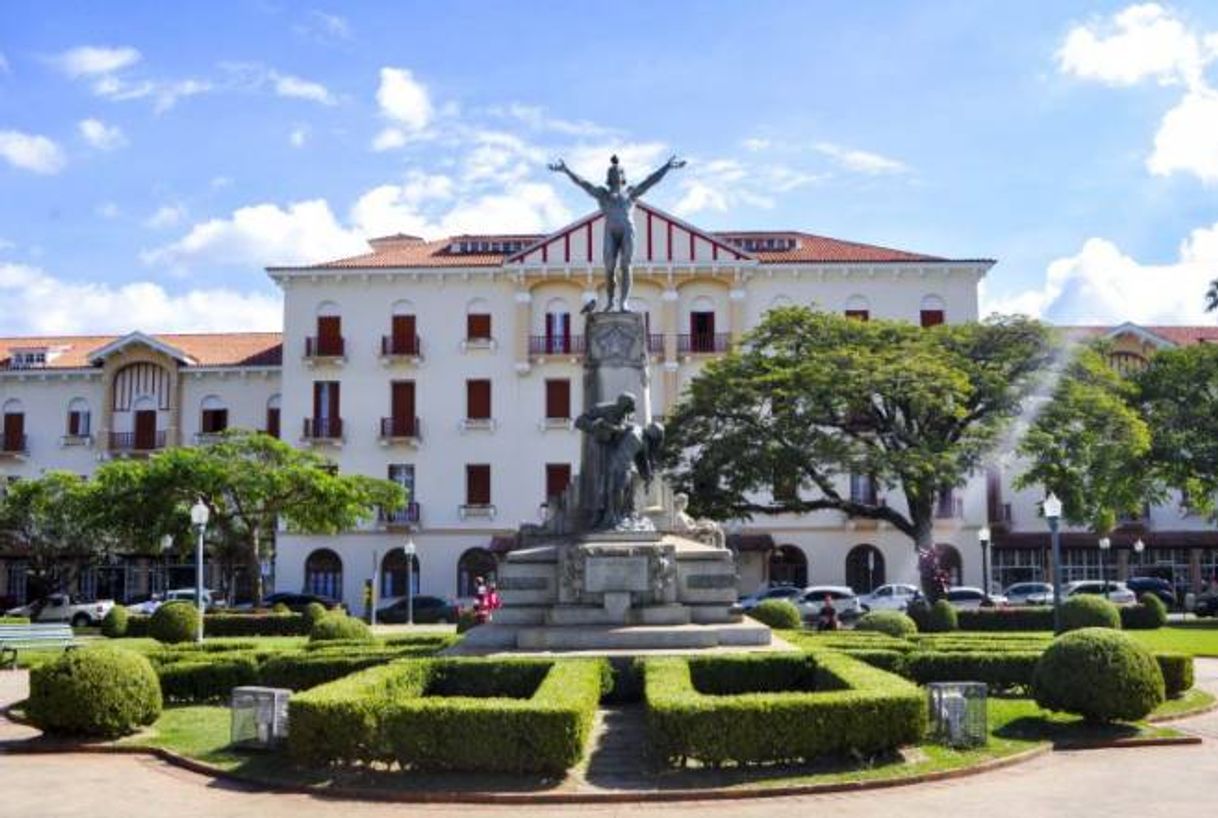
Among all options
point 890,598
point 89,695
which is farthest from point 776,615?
point 890,598

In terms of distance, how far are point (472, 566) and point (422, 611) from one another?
4785 mm

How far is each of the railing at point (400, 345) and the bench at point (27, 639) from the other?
85.0 ft

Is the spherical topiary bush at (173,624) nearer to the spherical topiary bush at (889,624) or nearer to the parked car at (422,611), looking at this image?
the spherical topiary bush at (889,624)

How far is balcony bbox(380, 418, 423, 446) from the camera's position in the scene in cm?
5094

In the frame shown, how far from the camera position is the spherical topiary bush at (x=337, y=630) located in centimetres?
2392

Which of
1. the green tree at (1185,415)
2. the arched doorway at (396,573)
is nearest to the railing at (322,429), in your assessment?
the arched doorway at (396,573)

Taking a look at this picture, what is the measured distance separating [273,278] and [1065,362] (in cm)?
3152

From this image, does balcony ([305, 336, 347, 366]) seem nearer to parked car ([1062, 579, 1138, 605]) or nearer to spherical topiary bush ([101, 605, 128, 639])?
spherical topiary bush ([101, 605, 128, 639])

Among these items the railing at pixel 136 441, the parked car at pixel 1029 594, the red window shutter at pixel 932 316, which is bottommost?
the parked car at pixel 1029 594

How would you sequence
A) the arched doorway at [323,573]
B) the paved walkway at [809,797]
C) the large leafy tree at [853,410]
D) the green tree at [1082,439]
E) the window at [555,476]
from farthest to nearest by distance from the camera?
1. the window at [555,476]
2. the arched doorway at [323,573]
3. the green tree at [1082,439]
4. the large leafy tree at [853,410]
5. the paved walkway at [809,797]

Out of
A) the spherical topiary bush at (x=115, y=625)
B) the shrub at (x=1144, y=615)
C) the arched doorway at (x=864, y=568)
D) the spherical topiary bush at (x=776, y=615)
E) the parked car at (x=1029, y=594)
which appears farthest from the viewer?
the arched doorway at (x=864, y=568)

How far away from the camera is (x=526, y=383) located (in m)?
51.3

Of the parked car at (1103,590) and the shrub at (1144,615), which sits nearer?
the shrub at (1144,615)

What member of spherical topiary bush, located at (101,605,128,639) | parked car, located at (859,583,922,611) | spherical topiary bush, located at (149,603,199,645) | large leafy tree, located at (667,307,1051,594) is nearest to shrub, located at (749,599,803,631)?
large leafy tree, located at (667,307,1051,594)
